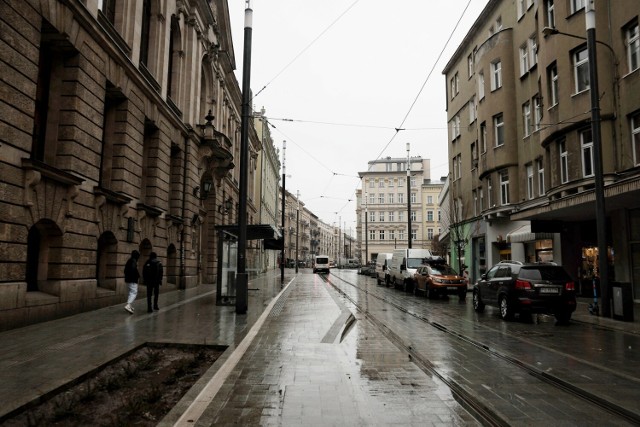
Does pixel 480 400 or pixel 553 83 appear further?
pixel 553 83

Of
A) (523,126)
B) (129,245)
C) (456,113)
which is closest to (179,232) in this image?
(129,245)

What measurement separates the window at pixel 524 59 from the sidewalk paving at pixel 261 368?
1676 centimetres

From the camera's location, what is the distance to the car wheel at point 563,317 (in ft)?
43.5

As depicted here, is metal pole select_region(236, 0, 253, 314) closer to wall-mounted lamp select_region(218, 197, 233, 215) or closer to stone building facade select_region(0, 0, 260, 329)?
stone building facade select_region(0, 0, 260, 329)

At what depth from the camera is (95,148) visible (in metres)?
14.1

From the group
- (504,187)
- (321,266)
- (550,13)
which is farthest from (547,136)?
(321,266)

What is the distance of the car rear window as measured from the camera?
13484 millimetres

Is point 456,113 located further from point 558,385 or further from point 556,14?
point 558,385

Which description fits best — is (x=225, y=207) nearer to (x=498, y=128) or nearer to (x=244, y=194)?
(x=498, y=128)

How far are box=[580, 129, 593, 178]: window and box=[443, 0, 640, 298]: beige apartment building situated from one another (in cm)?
4

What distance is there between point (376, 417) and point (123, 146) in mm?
14387

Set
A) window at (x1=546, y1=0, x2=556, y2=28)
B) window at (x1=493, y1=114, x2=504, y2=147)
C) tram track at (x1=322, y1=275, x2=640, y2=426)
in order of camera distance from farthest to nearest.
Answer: window at (x1=493, y1=114, x2=504, y2=147) → window at (x1=546, y1=0, x2=556, y2=28) → tram track at (x1=322, y1=275, x2=640, y2=426)

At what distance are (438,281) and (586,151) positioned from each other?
800cm

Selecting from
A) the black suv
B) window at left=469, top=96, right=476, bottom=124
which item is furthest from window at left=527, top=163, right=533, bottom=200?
the black suv
